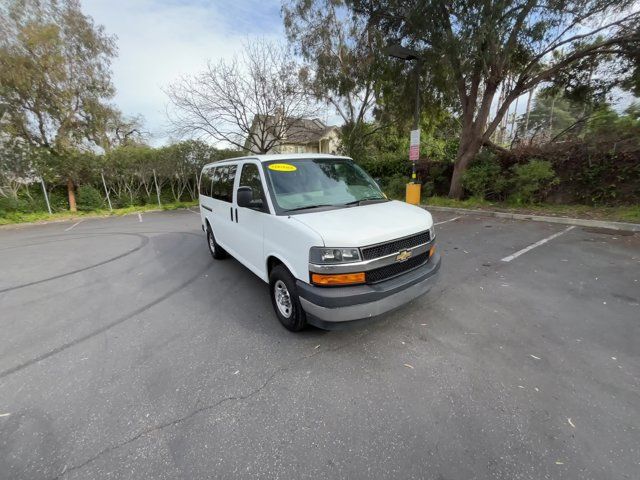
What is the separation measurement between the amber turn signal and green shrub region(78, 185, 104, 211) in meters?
16.0

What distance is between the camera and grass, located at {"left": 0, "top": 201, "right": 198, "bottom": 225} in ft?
38.2

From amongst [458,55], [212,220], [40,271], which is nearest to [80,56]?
[40,271]

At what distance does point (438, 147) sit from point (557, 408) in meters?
16.7

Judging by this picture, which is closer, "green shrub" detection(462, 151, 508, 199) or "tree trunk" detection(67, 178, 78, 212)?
"green shrub" detection(462, 151, 508, 199)

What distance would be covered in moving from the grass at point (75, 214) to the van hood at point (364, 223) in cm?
1419

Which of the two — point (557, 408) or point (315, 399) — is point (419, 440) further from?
point (557, 408)

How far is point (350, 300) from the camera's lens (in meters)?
2.47

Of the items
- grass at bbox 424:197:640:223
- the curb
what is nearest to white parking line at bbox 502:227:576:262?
the curb

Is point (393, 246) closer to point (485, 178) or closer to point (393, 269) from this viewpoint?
point (393, 269)

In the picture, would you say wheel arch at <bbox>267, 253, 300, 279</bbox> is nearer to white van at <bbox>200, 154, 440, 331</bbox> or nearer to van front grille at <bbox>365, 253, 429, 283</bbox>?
white van at <bbox>200, 154, 440, 331</bbox>

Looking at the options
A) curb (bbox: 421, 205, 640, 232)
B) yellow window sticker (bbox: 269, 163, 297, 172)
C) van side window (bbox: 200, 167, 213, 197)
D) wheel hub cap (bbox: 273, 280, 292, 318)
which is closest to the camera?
wheel hub cap (bbox: 273, 280, 292, 318)

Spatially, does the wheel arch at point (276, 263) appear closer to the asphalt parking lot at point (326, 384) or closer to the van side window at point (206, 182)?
the asphalt parking lot at point (326, 384)

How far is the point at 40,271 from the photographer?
17.9 ft

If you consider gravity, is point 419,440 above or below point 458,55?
below
